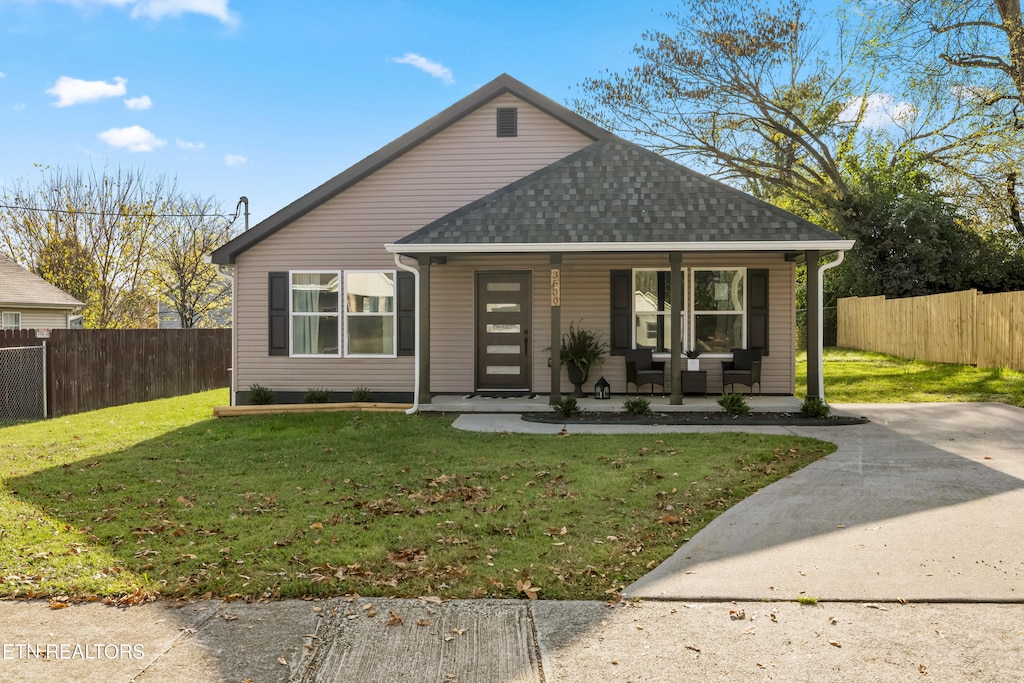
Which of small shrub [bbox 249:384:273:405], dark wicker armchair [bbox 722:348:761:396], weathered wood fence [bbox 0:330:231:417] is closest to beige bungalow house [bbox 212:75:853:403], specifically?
dark wicker armchair [bbox 722:348:761:396]

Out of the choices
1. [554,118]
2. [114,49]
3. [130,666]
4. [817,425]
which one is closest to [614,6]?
[554,118]

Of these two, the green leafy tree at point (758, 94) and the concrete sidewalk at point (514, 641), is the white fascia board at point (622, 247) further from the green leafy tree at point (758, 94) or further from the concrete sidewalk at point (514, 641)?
the green leafy tree at point (758, 94)

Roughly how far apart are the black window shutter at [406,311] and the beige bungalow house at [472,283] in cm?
2

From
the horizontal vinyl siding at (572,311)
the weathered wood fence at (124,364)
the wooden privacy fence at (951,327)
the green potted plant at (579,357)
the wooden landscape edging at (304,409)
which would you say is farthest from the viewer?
the wooden privacy fence at (951,327)

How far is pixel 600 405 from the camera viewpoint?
40.0 ft

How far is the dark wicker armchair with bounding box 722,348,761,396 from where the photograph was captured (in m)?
12.8

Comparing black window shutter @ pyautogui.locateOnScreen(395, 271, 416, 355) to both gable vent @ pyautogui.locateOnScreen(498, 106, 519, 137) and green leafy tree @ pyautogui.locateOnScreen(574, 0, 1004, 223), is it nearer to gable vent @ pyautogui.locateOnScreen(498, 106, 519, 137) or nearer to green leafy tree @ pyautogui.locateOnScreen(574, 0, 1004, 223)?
gable vent @ pyautogui.locateOnScreen(498, 106, 519, 137)

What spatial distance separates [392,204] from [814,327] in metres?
7.61

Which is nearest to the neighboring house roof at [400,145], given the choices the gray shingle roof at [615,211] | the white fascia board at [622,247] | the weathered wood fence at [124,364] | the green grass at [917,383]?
the gray shingle roof at [615,211]

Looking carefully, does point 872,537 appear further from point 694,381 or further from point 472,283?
point 472,283

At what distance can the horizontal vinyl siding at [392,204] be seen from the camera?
13.9 metres

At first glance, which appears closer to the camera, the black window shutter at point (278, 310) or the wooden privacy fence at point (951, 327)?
the black window shutter at point (278, 310)

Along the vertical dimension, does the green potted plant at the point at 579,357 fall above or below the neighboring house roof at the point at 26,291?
below

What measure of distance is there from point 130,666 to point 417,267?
987 cm
